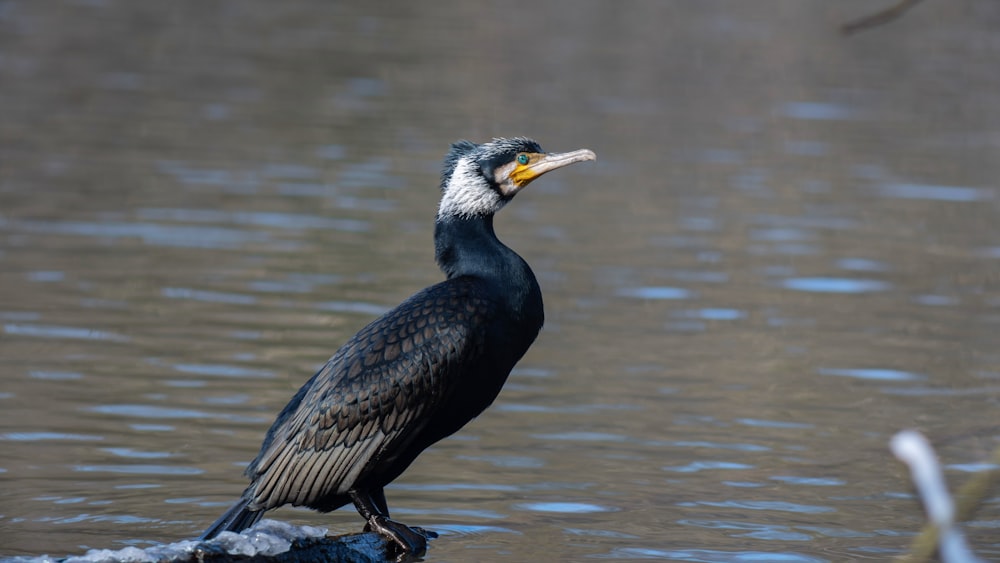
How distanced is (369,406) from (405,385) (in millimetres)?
143

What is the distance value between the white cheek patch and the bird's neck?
26 mm

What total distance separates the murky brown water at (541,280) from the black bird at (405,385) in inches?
21.0

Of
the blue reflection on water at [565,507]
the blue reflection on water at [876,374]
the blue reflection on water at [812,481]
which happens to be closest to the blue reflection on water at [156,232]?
the blue reflection on water at [876,374]

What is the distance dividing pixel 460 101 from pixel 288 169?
15.9 feet

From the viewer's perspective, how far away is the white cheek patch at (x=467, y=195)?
5.82 m

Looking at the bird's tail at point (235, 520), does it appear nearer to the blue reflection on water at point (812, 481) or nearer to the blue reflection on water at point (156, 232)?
the blue reflection on water at point (812, 481)

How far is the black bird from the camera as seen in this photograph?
5.42m

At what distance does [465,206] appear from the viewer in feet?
19.1

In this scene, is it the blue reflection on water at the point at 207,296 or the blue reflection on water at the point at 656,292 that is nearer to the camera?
the blue reflection on water at the point at 207,296

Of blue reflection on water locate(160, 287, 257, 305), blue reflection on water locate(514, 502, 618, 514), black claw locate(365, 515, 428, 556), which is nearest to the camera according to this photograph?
black claw locate(365, 515, 428, 556)

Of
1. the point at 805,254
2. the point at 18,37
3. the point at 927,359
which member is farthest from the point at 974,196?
the point at 18,37

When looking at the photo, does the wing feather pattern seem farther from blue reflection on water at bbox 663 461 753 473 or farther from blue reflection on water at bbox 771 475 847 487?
blue reflection on water at bbox 771 475 847 487

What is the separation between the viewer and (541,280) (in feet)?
35.3

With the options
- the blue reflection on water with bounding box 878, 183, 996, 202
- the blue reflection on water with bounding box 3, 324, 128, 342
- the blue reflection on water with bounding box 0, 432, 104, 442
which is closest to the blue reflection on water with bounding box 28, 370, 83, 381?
the blue reflection on water with bounding box 3, 324, 128, 342
